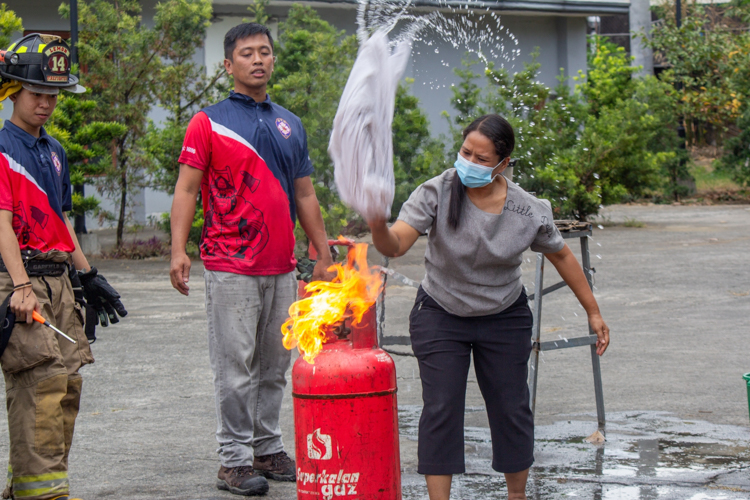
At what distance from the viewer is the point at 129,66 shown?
12625mm

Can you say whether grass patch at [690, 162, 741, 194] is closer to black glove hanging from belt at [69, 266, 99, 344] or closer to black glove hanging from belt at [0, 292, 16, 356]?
black glove hanging from belt at [69, 266, 99, 344]

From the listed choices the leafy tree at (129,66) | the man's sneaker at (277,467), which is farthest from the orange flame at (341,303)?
the leafy tree at (129,66)

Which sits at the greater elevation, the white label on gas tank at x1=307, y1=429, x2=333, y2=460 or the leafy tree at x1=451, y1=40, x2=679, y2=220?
the leafy tree at x1=451, y1=40, x2=679, y2=220

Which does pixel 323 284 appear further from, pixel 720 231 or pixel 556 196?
pixel 720 231

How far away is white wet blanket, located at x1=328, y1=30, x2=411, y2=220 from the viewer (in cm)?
288

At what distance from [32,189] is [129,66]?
9547 millimetres

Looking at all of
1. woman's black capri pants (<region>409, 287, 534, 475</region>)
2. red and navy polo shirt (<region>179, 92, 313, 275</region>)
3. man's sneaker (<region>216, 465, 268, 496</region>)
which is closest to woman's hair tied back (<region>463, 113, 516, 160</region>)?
woman's black capri pants (<region>409, 287, 534, 475</region>)

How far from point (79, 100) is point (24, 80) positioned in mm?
8768

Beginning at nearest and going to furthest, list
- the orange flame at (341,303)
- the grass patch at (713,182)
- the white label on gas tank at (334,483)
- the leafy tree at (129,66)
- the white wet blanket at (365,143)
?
1. the white wet blanket at (365,143)
2. the white label on gas tank at (334,483)
3. the orange flame at (341,303)
4. the leafy tree at (129,66)
5. the grass patch at (713,182)

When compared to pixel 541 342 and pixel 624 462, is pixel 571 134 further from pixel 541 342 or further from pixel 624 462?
pixel 624 462

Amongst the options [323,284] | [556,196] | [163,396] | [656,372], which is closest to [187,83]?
[556,196]

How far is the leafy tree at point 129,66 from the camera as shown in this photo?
12484 mm

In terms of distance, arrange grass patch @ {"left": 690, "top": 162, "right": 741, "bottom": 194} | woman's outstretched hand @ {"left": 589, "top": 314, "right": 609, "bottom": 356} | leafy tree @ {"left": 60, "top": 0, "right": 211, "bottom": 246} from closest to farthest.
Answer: woman's outstretched hand @ {"left": 589, "top": 314, "right": 609, "bottom": 356} → leafy tree @ {"left": 60, "top": 0, "right": 211, "bottom": 246} → grass patch @ {"left": 690, "top": 162, "right": 741, "bottom": 194}

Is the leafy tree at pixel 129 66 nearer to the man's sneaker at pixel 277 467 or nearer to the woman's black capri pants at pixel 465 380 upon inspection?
the man's sneaker at pixel 277 467
